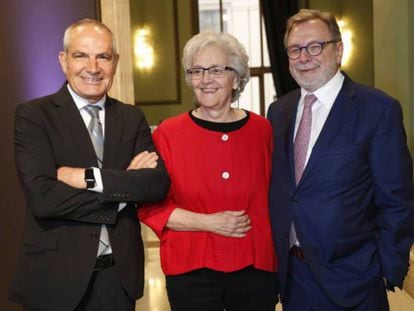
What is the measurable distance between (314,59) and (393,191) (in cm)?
63

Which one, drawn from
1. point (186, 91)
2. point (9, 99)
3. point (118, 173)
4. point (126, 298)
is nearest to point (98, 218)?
point (118, 173)

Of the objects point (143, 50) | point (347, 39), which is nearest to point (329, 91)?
point (347, 39)

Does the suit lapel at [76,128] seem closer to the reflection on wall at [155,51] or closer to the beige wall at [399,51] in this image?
the beige wall at [399,51]

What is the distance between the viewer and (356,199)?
2.22 m

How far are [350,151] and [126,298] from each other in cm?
108

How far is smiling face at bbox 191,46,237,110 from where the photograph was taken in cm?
244

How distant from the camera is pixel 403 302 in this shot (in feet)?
14.3

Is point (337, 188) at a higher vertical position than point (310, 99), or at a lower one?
lower

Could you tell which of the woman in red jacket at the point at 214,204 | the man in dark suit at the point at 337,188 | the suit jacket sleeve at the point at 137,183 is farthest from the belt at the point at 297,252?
the suit jacket sleeve at the point at 137,183

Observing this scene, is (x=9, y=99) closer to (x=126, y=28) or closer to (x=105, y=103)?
(x=126, y=28)

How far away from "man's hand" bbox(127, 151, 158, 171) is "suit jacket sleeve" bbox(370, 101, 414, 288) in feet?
2.91

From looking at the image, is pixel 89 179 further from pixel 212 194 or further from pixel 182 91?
pixel 182 91

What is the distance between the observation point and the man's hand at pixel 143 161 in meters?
2.29

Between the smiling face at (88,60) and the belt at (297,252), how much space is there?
105 centimetres
